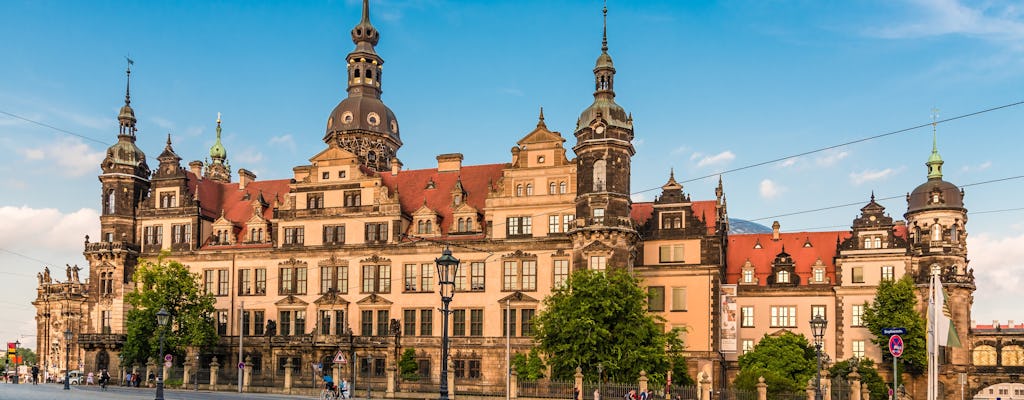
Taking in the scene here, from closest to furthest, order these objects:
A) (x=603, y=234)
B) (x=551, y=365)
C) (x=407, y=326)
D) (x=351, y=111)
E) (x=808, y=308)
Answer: (x=551, y=365), (x=603, y=234), (x=407, y=326), (x=808, y=308), (x=351, y=111)

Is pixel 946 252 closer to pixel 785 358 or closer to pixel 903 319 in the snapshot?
pixel 903 319

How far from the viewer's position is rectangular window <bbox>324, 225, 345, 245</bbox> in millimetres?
77250

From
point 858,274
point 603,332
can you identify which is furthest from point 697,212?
point 603,332

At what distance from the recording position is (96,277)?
266 ft

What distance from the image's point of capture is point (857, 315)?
78.5m

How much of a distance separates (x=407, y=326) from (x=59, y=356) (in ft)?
154

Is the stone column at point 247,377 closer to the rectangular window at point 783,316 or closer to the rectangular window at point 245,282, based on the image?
the rectangular window at point 245,282

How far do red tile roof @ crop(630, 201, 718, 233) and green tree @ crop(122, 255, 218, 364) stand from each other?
3239cm

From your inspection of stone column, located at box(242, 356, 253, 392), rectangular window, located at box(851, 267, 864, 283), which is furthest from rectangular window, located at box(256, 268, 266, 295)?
rectangular window, located at box(851, 267, 864, 283)

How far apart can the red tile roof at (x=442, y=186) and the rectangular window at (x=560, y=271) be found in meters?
6.50

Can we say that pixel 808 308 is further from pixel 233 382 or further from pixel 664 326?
pixel 233 382

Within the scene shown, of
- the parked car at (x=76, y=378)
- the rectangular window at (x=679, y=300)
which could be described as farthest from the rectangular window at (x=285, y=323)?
the rectangular window at (x=679, y=300)

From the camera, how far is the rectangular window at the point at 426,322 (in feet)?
242

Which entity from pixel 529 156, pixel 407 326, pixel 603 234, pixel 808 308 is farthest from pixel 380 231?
pixel 808 308
